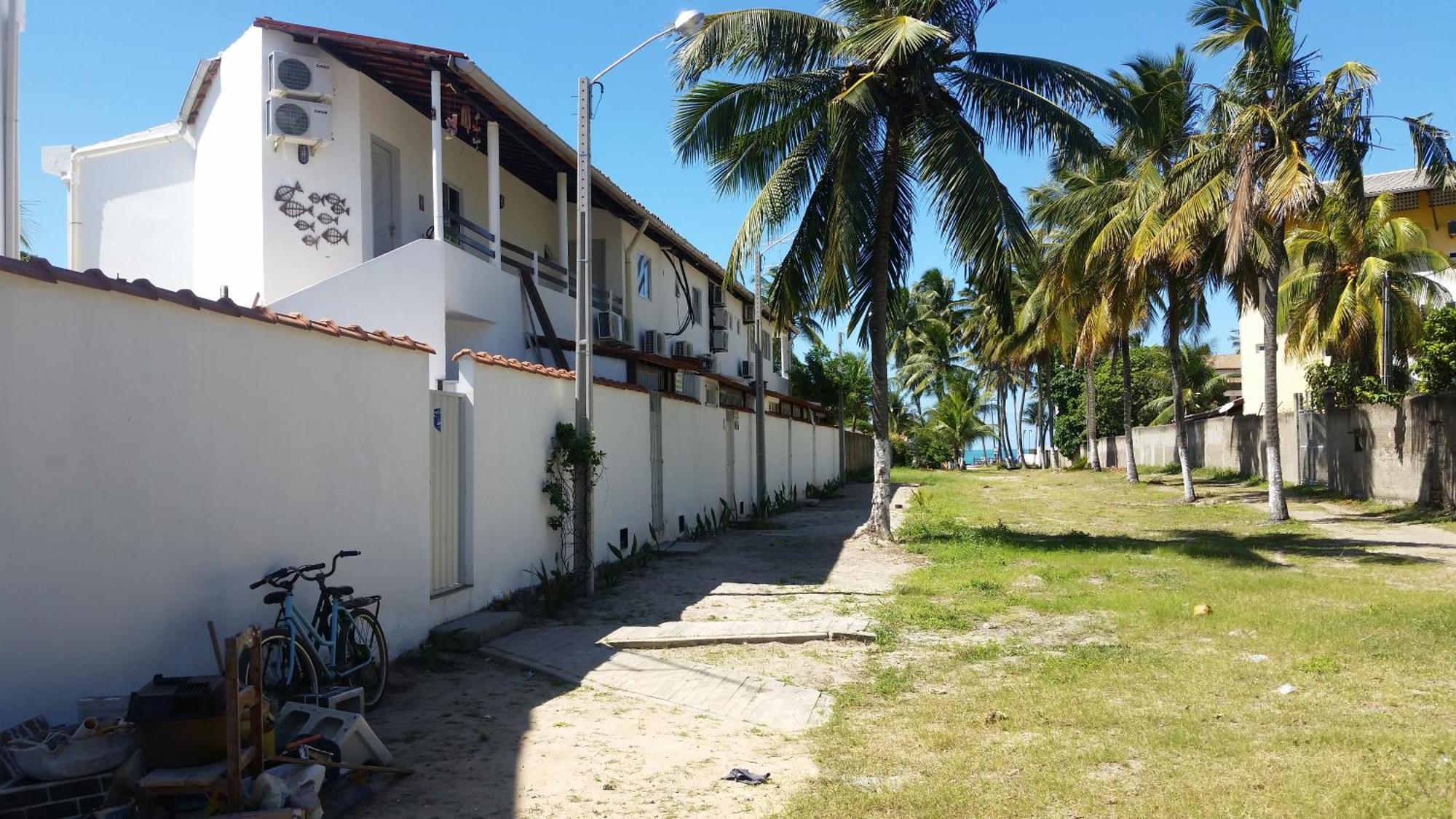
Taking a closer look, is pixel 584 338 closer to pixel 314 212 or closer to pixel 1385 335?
pixel 314 212

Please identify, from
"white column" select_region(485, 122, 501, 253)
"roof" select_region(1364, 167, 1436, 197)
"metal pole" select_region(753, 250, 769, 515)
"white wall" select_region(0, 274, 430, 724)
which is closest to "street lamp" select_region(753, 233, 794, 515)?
"metal pole" select_region(753, 250, 769, 515)

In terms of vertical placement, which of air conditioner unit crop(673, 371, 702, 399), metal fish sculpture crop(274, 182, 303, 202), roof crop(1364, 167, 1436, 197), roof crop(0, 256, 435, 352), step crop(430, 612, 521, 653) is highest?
roof crop(1364, 167, 1436, 197)

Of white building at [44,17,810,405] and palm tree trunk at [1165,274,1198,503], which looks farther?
palm tree trunk at [1165,274,1198,503]

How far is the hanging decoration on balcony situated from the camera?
13719 millimetres

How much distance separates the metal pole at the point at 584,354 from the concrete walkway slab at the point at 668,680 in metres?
2.22

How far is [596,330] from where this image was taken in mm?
17703

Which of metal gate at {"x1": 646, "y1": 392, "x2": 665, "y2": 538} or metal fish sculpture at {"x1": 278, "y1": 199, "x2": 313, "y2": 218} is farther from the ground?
metal fish sculpture at {"x1": 278, "y1": 199, "x2": 313, "y2": 218}

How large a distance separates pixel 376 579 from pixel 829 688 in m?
3.57

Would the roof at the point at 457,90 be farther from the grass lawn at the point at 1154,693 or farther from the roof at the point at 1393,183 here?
the roof at the point at 1393,183

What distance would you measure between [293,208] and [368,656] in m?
9.05

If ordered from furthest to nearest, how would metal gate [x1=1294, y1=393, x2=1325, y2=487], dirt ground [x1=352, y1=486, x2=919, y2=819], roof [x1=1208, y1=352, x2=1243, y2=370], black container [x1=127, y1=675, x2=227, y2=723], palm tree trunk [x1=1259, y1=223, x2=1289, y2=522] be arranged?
roof [x1=1208, y1=352, x2=1243, y2=370] → metal gate [x1=1294, y1=393, x2=1325, y2=487] → palm tree trunk [x1=1259, y1=223, x2=1289, y2=522] → dirt ground [x1=352, y1=486, x2=919, y2=819] → black container [x1=127, y1=675, x2=227, y2=723]

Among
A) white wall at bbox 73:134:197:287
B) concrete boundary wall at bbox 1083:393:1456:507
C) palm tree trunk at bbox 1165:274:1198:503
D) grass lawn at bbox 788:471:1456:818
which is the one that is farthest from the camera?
palm tree trunk at bbox 1165:274:1198:503

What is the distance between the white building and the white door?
0.09 feet

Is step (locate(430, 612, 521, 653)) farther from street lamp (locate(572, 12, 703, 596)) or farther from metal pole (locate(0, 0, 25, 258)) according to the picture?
metal pole (locate(0, 0, 25, 258))
